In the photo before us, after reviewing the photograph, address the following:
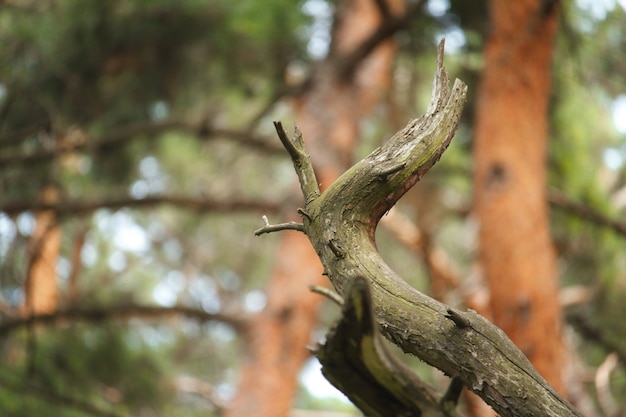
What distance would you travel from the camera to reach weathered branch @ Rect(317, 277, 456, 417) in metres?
1.17

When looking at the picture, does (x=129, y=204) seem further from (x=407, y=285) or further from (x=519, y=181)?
(x=407, y=285)

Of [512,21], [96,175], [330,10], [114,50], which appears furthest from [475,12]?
[96,175]

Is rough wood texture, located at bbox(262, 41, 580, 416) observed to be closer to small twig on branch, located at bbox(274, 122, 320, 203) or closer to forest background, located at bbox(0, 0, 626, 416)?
small twig on branch, located at bbox(274, 122, 320, 203)

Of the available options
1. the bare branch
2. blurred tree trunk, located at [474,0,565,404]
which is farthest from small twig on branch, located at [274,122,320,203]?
the bare branch

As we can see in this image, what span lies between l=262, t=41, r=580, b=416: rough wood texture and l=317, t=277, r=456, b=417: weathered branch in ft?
0.41

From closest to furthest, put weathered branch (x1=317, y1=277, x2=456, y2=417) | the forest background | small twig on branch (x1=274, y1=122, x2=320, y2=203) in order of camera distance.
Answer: weathered branch (x1=317, y1=277, x2=456, y2=417) → small twig on branch (x1=274, y1=122, x2=320, y2=203) → the forest background

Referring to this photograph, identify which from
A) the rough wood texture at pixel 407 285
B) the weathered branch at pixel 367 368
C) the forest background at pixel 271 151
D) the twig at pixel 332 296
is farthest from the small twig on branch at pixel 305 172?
the forest background at pixel 271 151

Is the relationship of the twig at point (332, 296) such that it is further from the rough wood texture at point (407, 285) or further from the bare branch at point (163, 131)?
the bare branch at point (163, 131)

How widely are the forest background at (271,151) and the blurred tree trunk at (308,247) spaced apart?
0.02 meters

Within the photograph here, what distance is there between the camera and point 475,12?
230 inches

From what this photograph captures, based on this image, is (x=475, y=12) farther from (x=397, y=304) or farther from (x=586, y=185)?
(x=397, y=304)

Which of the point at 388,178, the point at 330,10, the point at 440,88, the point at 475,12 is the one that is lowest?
the point at 388,178

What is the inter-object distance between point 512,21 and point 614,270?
2798 mm

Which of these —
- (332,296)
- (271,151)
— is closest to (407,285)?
(332,296)
